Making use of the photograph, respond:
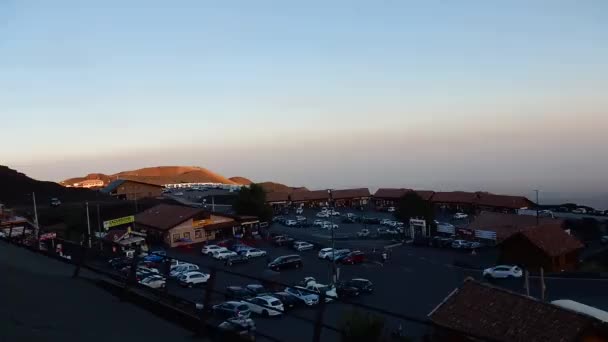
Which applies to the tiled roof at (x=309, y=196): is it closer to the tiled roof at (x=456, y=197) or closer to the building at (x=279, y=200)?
the building at (x=279, y=200)

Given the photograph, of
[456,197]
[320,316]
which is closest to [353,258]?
[320,316]

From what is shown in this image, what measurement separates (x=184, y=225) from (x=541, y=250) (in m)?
15.5

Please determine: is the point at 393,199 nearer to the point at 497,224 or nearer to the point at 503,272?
the point at 497,224

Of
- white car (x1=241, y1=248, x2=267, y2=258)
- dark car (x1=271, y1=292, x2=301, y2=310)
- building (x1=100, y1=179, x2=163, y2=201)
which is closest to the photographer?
dark car (x1=271, y1=292, x2=301, y2=310)

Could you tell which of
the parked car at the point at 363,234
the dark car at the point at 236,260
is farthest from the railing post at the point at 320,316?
the parked car at the point at 363,234

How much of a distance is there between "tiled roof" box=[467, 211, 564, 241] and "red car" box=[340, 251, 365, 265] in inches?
260

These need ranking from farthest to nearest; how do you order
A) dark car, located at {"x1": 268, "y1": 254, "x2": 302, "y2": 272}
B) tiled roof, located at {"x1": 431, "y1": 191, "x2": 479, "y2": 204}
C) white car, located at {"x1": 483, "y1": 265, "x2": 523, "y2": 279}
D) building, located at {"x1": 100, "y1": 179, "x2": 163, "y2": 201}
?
building, located at {"x1": 100, "y1": 179, "x2": 163, "y2": 201}, tiled roof, located at {"x1": 431, "y1": 191, "x2": 479, "y2": 204}, dark car, located at {"x1": 268, "y1": 254, "x2": 302, "y2": 272}, white car, located at {"x1": 483, "y1": 265, "x2": 523, "y2": 279}

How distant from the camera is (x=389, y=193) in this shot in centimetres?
4109

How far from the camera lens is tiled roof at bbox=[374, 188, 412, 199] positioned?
3976cm

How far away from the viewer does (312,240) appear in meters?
24.4

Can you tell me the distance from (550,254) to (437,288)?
4.01m

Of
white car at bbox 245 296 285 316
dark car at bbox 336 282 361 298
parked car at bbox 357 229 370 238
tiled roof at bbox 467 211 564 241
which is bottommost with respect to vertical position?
parked car at bbox 357 229 370 238

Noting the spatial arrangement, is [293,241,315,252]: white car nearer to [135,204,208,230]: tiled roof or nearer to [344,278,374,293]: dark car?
[135,204,208,230]: tiled roof

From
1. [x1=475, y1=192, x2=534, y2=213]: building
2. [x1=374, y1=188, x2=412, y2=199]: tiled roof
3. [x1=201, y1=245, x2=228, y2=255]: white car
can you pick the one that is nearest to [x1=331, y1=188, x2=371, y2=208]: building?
[x1=374, y1=188, x2=412, y2=199]: tiled roof
